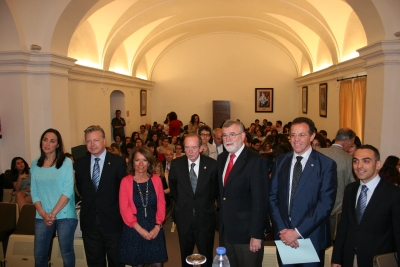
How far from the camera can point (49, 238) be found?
3387 mm

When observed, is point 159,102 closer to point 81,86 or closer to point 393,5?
point 81,86

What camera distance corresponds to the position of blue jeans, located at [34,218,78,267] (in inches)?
131

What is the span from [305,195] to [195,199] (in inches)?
43.7

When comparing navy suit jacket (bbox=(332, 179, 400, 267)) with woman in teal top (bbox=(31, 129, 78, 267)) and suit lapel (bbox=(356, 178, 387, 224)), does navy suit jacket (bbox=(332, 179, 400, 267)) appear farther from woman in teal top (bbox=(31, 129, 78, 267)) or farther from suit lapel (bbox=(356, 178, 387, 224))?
woman in teal top (bbox=(31, 129, 78, 267))

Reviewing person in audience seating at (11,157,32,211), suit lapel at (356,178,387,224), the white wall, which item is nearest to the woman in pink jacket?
suit lapel at (356,178,387,224)

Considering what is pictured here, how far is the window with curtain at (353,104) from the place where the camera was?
27.7ft

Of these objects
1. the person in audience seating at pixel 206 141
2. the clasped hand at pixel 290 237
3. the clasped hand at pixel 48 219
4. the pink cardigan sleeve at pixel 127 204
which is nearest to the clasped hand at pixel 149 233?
the pink cardigan sleeve at pixel 127 204

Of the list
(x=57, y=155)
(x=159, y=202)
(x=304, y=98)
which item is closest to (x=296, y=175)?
(x=159, y=202)

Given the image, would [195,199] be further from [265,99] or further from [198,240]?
[265,99]

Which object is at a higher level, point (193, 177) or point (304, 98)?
point (304, 98)

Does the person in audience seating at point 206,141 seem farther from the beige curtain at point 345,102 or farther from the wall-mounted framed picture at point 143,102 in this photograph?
the wall-mounted framed picture at point 143,102

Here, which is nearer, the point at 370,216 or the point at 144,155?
the point at 370,216

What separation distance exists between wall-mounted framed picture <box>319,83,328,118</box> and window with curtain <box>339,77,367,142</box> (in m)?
1.41

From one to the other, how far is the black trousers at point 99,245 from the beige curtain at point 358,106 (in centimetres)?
735
